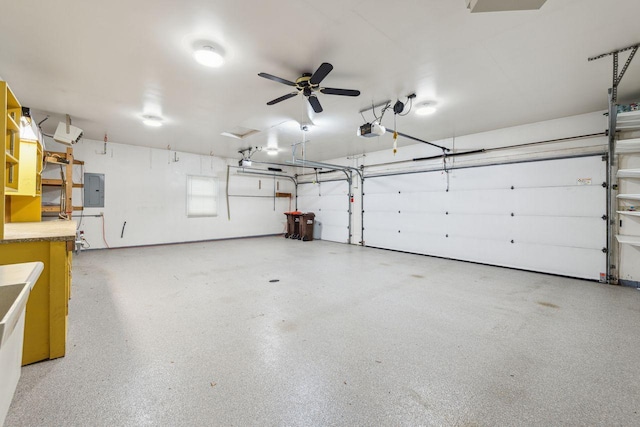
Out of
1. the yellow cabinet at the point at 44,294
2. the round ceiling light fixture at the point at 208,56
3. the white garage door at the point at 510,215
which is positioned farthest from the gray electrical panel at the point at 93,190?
the white garage door at the point at 510,215

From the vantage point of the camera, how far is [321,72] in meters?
2.47

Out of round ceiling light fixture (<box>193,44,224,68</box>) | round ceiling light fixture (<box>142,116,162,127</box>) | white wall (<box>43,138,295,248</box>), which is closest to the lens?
round ceiling light fixture (<box>193,44,224,68</box>)

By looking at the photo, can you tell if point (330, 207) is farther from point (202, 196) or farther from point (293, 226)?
point (202, 196)

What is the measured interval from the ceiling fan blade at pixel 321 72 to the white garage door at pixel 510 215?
4.24 m

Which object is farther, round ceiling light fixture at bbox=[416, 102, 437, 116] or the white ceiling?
round ceiling light fixture at bbox=[416, 102, 437, 116]

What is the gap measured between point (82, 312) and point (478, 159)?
22.0 feet

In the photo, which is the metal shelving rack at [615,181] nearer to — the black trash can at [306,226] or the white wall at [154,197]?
the black trash can at [306,226]

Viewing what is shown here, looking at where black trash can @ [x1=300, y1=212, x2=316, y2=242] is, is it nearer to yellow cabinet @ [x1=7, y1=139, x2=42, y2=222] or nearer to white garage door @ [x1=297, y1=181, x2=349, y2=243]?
white garage door @ [x1=297, y1=181, x2=349, y2=243]

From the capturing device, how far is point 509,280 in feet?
13.3

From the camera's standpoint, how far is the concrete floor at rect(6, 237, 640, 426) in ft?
4.72

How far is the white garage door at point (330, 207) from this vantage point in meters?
8.02

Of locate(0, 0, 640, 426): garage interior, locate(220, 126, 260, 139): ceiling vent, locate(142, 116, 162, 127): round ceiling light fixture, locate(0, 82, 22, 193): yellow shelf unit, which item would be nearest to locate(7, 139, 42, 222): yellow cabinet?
locate(0, 0, 640, 426): garage interior

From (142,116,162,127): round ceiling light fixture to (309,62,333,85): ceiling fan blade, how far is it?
132 inches

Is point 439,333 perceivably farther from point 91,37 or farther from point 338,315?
point 91,37
